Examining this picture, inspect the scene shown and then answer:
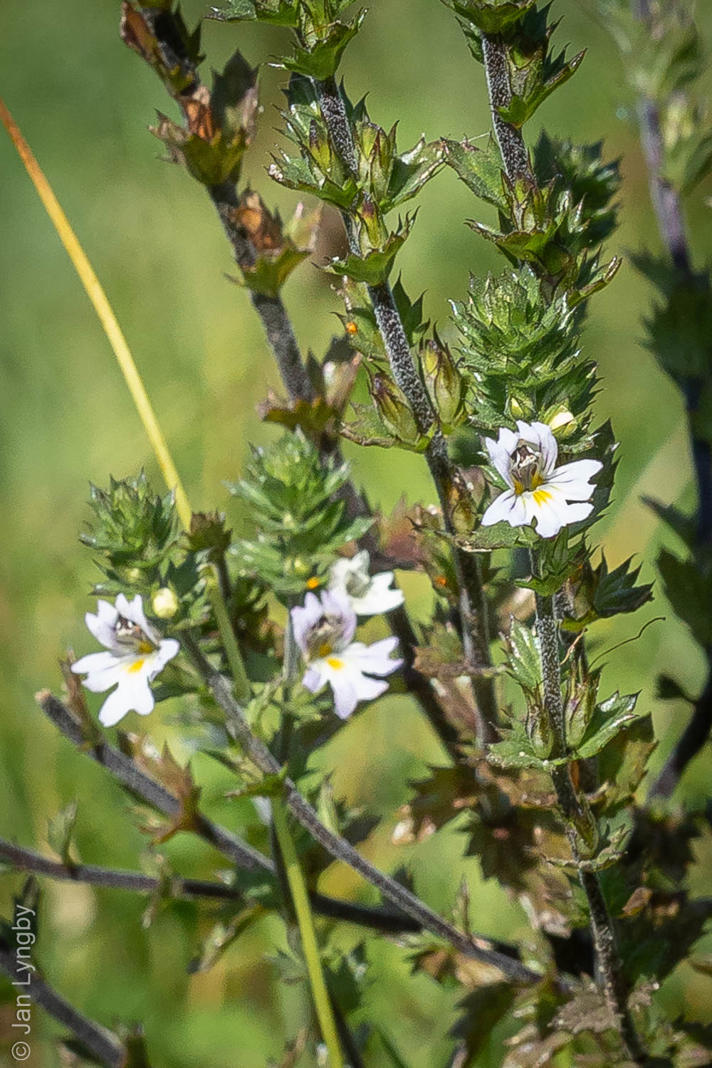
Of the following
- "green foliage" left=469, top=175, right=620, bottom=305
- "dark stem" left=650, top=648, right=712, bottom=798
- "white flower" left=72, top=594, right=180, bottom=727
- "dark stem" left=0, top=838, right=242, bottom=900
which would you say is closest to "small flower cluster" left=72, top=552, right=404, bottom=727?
"white flower" left=72, top=594, right=180, bottom=727

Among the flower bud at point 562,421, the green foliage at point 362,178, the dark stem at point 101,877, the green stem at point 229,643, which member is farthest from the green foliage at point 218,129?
the dark stem at point 101,877

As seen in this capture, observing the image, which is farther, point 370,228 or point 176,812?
point 176,812

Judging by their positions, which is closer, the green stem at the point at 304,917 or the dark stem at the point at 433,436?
the dark stem at the point at 433,436

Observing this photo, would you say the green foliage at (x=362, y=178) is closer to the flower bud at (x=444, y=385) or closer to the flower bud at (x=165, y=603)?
the flower bud at (x=444, y=385)

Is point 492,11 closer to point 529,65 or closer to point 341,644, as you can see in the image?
point 529,65

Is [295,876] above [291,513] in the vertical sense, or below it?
below

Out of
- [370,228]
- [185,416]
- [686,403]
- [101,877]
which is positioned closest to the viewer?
[370,228]

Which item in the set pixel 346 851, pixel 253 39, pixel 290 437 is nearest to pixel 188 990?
pixel 346 851

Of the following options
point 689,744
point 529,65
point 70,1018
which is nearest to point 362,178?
point 529,65
